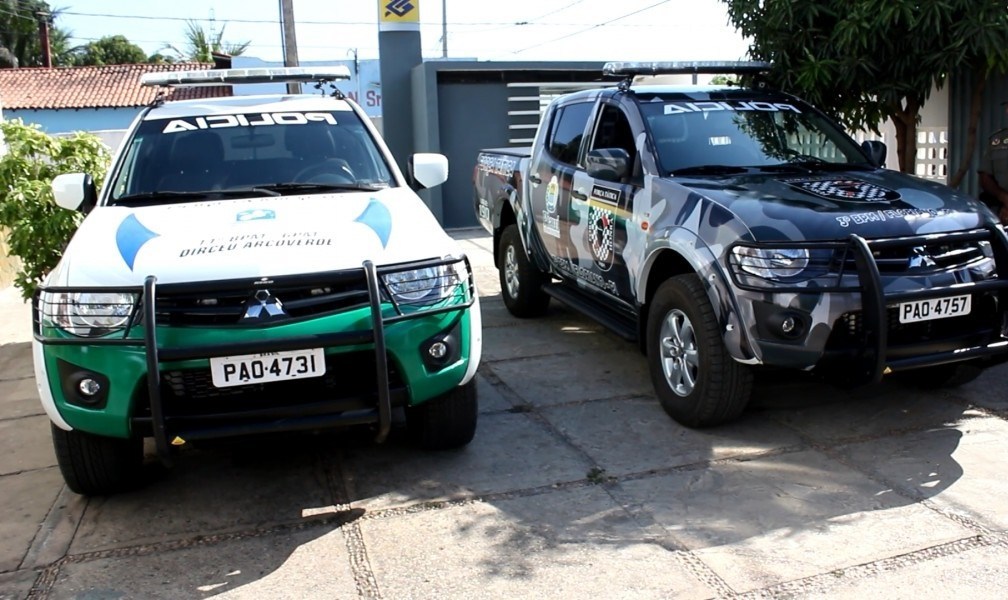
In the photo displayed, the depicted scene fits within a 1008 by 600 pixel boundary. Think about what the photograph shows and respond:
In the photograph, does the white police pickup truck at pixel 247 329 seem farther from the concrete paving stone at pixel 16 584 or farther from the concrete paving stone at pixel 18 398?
the concrete paving stone at pixel 18 398

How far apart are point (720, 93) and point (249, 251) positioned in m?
3.39

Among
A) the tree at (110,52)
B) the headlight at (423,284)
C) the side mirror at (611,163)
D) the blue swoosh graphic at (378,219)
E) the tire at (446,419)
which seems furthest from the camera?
the tree at (110,52)

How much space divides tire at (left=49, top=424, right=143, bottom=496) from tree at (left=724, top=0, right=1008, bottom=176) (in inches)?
229

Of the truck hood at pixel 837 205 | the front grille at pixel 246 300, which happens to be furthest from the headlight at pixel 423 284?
the truck hood at pixel 837 205

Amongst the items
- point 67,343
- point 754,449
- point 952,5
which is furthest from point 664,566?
point 952,5

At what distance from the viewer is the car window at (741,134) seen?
17.8 ft

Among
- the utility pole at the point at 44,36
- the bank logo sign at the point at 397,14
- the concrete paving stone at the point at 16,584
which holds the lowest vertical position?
the concrete paving stone at the point at 16,584

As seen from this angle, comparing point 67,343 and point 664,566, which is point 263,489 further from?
point 664,566

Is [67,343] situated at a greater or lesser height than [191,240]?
lesser

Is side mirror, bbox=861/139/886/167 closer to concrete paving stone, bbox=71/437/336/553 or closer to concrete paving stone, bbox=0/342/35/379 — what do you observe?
concrete paving stone, bbox=71/437/336/553

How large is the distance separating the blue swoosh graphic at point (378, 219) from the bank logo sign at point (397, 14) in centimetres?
1037

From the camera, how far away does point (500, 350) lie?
6.88m

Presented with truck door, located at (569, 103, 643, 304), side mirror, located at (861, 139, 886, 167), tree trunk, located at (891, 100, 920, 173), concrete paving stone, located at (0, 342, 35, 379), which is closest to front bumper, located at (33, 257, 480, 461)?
truck door, located at (569, 103, 643, 304)

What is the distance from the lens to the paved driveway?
342cm
